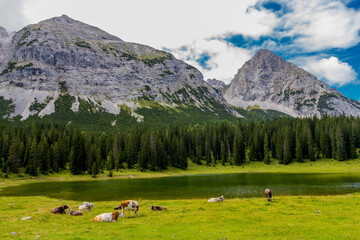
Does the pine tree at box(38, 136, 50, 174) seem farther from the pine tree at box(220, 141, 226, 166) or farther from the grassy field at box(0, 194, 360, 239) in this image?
the pine tree at box(220, 141, 226, 166)

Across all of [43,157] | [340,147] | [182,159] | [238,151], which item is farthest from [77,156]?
[340,147]

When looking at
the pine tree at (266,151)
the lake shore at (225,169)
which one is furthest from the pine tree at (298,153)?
the pine tree at (266,151)

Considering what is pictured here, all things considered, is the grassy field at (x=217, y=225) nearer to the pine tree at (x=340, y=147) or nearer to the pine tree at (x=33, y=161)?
Answer: the pine tree at (x=33, y=161)

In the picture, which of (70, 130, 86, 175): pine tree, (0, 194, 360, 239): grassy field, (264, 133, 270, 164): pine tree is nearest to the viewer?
(0, 194, 360, 239): grassy field

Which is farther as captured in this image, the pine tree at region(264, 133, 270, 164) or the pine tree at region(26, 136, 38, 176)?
the pine tree at region(264, 133, 270, 164)

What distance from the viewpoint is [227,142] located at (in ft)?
456

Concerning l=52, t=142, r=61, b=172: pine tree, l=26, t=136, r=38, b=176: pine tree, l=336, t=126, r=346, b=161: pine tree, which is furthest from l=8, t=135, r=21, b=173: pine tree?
l=336, t=126, r=346, b=161: pine tree

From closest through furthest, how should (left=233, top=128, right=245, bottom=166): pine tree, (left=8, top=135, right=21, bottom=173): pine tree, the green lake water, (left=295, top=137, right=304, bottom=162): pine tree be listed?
the green lake water, (left=8, top=135, right=21, bottom=173): pine tree, (left=295, top=137, right=304, bottom=162): pine tree, (left=233, top=128, right=245, bottom=166): pine tree

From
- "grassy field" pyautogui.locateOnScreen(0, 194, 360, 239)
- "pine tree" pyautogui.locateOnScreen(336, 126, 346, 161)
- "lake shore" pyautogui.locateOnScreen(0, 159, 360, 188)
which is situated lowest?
"lake shore" pyautogui.locateOnScreen(0, 159, 360, 188)

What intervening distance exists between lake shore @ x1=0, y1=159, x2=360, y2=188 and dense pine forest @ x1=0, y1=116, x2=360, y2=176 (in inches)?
142

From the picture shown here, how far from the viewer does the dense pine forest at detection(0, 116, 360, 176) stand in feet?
329

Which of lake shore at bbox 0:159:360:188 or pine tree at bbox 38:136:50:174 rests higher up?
pine tree at bbox 38:136:50:174

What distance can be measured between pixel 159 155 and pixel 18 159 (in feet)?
205

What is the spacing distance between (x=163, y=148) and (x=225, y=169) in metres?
36.0
